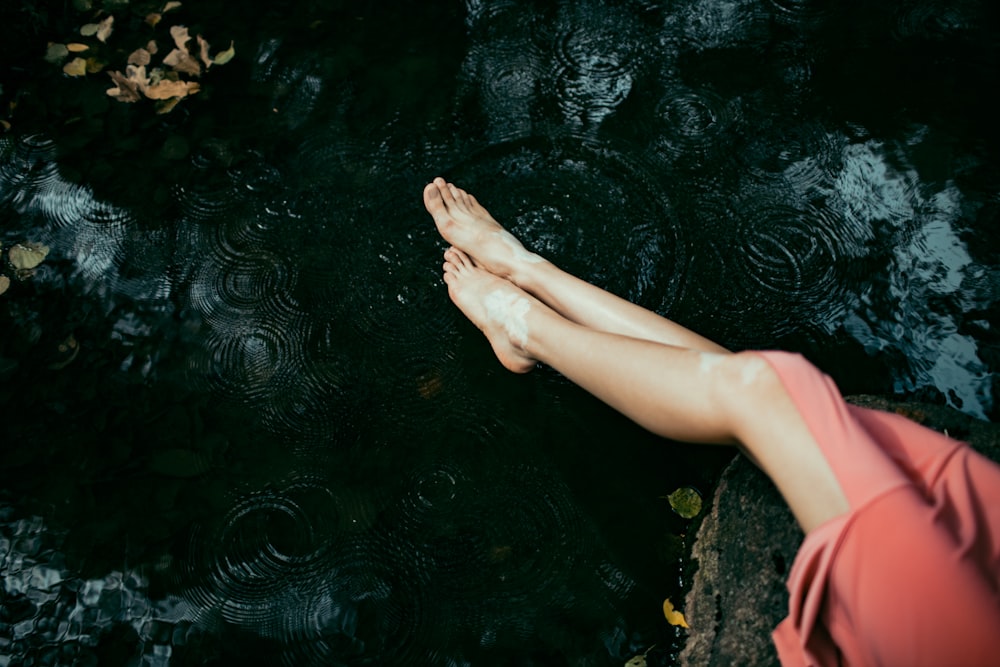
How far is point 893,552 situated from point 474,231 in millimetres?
1712

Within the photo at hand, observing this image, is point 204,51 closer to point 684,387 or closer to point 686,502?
point 684,387

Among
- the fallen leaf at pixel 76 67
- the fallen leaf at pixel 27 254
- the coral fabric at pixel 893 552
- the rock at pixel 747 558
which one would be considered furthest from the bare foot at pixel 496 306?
the fallen leaf at pixel 76 67

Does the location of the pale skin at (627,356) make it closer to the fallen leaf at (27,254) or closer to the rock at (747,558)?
the rock at (747,558)

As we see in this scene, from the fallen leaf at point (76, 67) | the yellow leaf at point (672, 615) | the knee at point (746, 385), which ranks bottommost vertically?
the yellow leaf at point (672, 615)

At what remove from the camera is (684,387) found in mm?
1729

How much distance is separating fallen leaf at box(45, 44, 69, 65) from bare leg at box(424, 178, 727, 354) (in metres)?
2.03

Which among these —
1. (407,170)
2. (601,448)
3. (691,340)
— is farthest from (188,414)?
(691,340)

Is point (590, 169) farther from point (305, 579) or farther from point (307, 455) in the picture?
point (305, 579)

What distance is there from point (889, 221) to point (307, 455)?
2.38 meters

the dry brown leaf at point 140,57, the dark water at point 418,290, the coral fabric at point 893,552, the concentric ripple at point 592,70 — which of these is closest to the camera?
the coral fabric at point 893,552

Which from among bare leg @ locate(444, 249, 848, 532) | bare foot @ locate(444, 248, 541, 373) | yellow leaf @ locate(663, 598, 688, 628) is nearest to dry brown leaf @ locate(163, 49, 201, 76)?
bare foot @ locate(444, 248, 541, 373)

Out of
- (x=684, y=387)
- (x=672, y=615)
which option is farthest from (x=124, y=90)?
(x=672, y=615)

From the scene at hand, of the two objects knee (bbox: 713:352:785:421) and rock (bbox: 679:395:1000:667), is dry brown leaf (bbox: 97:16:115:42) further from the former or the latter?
rock (bbox: 679:395:1000:667)

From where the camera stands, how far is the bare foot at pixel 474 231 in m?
2.44
